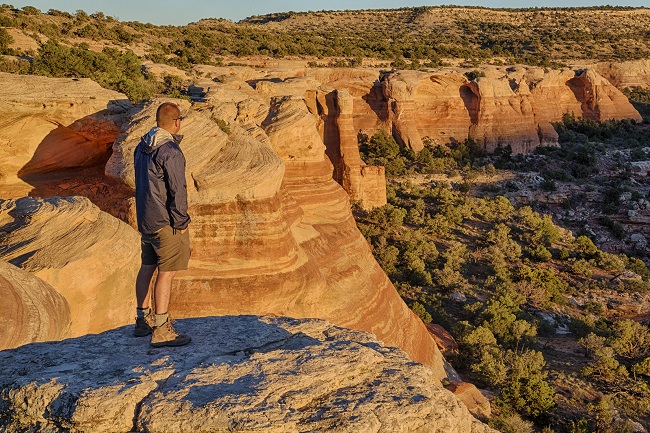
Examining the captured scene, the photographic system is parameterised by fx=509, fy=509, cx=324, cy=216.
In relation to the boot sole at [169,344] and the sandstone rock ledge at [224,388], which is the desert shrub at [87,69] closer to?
the boot sole at [169,344]

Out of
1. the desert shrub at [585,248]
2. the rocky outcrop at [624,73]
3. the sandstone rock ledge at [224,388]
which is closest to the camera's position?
the sandstone rock ledge at [224,388]

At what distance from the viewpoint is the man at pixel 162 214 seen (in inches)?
186

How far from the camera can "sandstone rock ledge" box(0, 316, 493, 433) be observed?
3.46 metres

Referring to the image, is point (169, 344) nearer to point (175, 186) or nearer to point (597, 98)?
point (175, 186)

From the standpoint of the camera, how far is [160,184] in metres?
4.81

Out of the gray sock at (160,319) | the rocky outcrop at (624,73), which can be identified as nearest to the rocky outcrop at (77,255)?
the gray sock at (160,319)

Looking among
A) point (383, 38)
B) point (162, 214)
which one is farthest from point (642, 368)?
point (383, 38)

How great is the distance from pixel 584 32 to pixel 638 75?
21196 mm

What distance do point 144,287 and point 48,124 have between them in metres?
8.03

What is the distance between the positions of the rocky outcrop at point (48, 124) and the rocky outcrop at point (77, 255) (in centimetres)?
300

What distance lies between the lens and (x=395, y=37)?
72.1 m

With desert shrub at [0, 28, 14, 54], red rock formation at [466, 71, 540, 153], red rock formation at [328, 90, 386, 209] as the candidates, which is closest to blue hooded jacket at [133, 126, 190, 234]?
desert shrub at [0, 28, 14, 54]

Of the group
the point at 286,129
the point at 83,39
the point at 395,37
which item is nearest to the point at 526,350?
the point at 286,129

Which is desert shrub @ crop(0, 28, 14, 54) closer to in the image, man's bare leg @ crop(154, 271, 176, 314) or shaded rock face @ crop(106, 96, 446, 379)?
shaded rock face @ crop(106, 96, 446, 379)
